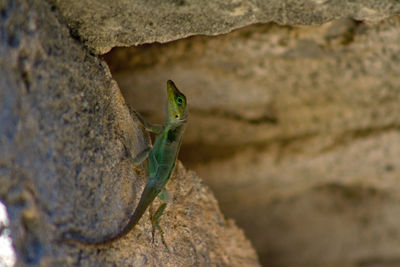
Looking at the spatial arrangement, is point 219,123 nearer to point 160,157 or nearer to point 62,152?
point 160,157

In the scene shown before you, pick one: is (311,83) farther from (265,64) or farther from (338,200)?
Answer: (338,200)

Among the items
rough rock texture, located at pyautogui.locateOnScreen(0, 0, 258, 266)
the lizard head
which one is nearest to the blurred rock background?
rough rock texture, located at pyautogui.locateOnScreen(0, 0, 258, 266)

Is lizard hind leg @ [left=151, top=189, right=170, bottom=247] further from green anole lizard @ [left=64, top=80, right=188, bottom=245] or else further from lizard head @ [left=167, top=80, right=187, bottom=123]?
lizard head @ [left=167, top=80, right=187, bottom=123]

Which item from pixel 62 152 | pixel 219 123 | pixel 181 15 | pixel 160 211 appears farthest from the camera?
pixel 219 123

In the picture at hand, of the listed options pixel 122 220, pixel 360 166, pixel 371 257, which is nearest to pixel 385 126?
pixel 360 166

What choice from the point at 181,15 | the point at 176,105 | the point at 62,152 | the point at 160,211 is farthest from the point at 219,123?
the point at 62,152

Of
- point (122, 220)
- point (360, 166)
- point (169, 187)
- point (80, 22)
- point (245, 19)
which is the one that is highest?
point (360, 166)

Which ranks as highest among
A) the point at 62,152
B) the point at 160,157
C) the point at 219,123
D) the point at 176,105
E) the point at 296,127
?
the point at 296,127
